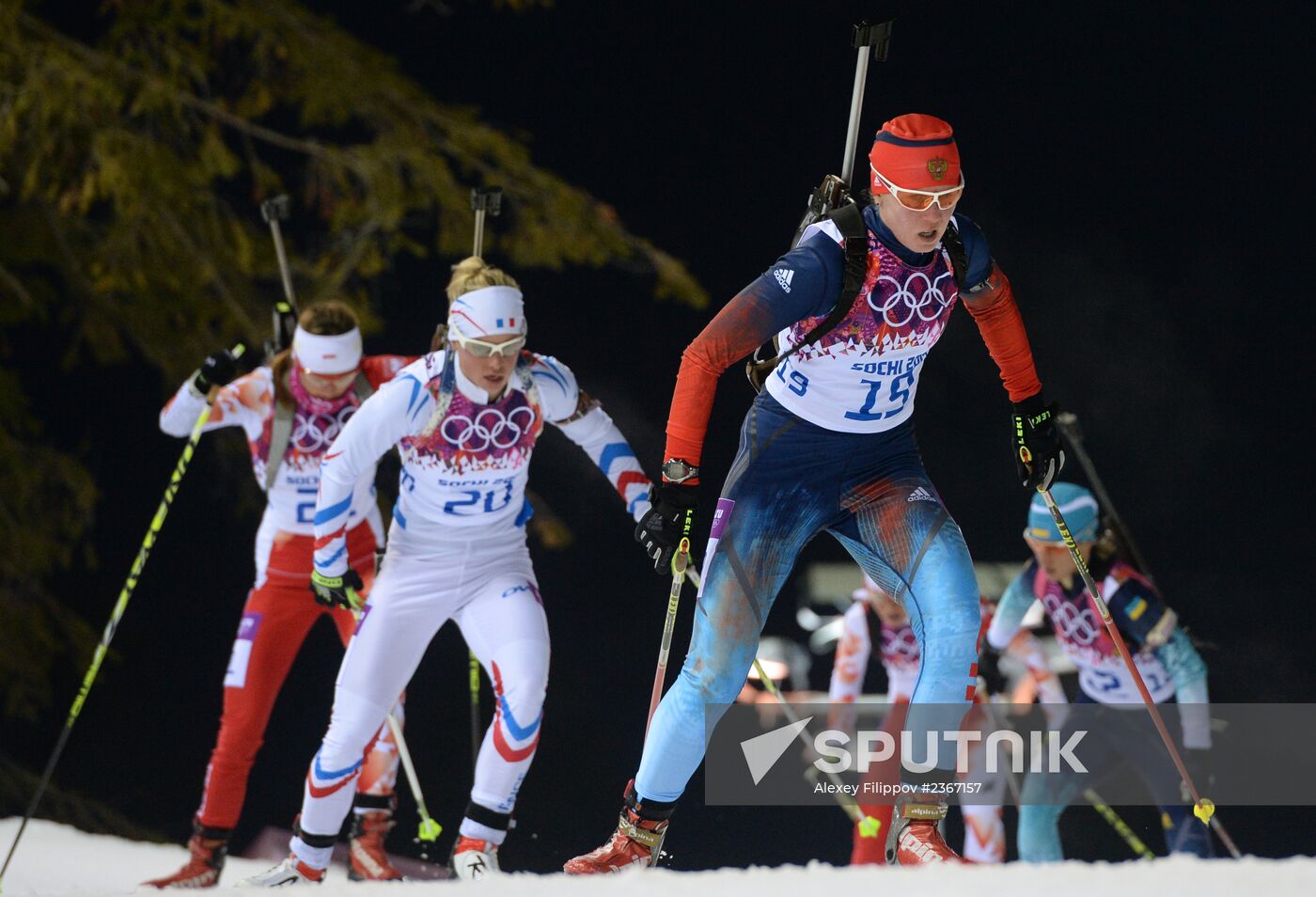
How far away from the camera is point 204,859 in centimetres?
456

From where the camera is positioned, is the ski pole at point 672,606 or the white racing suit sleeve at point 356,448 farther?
the white racing suit sleeve at point 356,448

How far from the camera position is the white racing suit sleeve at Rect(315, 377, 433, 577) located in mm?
3779

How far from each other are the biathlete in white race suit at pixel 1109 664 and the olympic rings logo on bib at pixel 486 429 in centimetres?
179

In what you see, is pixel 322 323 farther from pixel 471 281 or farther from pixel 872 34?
pixel 872 34

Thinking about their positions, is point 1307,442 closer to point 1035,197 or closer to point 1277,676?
point 1277,676

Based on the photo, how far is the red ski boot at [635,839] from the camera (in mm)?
3117

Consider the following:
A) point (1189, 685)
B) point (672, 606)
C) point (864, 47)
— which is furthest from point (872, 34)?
point (1189, 685)

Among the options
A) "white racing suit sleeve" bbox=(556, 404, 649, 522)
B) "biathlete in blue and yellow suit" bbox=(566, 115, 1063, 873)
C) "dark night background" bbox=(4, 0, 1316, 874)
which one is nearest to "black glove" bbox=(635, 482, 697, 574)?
"biathlete in blue and yellow suit" bbox=(566, 115, 1063, 873)

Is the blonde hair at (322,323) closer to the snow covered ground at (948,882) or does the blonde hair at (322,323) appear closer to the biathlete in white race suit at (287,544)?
the biathlete in white race suit at (287,544)

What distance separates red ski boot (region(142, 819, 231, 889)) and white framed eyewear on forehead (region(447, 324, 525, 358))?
1.86 metres

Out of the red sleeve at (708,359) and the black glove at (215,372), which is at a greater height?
the black glove at (215,372)

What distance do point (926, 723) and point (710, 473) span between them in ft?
11.3

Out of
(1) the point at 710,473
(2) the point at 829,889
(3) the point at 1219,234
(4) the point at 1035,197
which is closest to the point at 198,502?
(1) the point at 710,473

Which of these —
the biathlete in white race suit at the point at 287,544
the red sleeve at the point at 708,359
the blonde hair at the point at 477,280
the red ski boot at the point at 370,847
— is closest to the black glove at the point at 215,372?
the biathlete in white race suit at the point at 287,544
